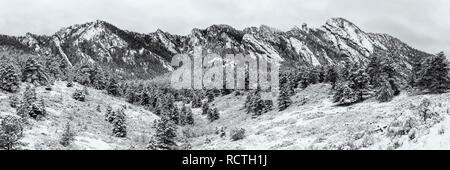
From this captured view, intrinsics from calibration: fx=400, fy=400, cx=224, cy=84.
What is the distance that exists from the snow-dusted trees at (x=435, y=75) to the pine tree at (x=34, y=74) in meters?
58.0

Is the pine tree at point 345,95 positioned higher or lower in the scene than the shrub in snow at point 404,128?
higher

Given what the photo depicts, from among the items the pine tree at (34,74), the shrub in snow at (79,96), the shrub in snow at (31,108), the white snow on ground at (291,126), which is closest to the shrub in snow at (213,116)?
the white snow on ground at (291,126)

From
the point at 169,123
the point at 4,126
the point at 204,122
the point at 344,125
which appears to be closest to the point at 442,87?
the point at 344,125

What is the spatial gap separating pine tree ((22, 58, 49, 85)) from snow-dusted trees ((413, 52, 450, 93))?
5803 cm

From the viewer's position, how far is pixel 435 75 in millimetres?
51031

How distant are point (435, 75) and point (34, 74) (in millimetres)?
60938

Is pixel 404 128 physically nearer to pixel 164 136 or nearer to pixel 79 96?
pixel 164 136

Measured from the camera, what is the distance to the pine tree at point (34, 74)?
2623 inches

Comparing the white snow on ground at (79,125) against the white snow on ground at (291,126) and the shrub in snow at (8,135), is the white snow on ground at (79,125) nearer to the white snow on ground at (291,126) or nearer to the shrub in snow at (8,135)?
the white snow on ground at (291,126)

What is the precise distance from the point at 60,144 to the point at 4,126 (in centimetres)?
569
